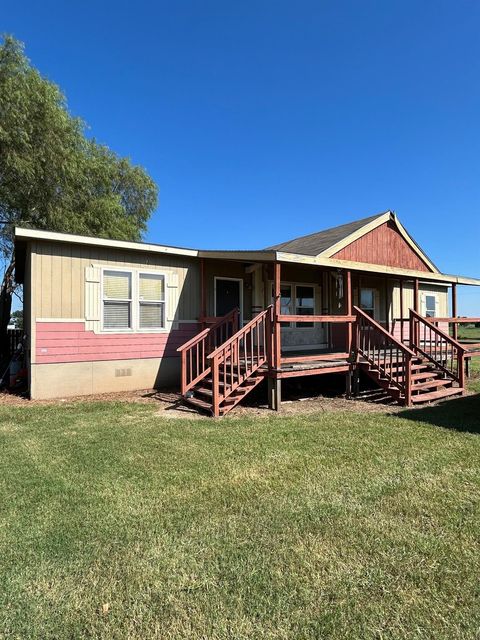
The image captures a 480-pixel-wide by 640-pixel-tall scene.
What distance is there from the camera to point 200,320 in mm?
9820

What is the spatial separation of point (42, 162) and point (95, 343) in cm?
942

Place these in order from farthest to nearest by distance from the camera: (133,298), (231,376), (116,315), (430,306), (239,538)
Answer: (430,306) < (133,298) < (116,315) < (231,376) < (239,538)

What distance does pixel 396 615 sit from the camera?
2.03m

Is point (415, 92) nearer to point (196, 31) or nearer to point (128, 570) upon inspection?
point (196, 31)

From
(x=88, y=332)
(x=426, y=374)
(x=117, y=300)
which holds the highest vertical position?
(x=117, y=300)

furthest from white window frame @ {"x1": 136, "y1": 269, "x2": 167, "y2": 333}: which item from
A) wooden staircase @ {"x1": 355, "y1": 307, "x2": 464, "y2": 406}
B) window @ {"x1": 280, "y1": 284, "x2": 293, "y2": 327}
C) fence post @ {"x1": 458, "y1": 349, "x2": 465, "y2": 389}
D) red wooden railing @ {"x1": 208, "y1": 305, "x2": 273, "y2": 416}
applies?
fence post @ {"x1": 458, "y1": 349, "x2": 465, "y2": 389}

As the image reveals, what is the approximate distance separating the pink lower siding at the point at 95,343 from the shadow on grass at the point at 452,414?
5.45 meters

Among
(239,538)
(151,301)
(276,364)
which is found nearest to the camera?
(239,538)

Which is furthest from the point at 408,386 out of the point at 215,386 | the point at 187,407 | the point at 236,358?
the point at 187,407

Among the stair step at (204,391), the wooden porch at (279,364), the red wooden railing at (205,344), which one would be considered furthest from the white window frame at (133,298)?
the stair step at (204,391)

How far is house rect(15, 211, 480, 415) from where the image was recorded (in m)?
7.75

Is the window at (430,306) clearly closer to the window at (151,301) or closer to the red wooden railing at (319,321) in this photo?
the red wooden railing at (319,321)

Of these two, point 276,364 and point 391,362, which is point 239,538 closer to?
point 276,364

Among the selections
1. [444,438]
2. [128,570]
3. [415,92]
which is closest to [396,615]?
[128,570]
